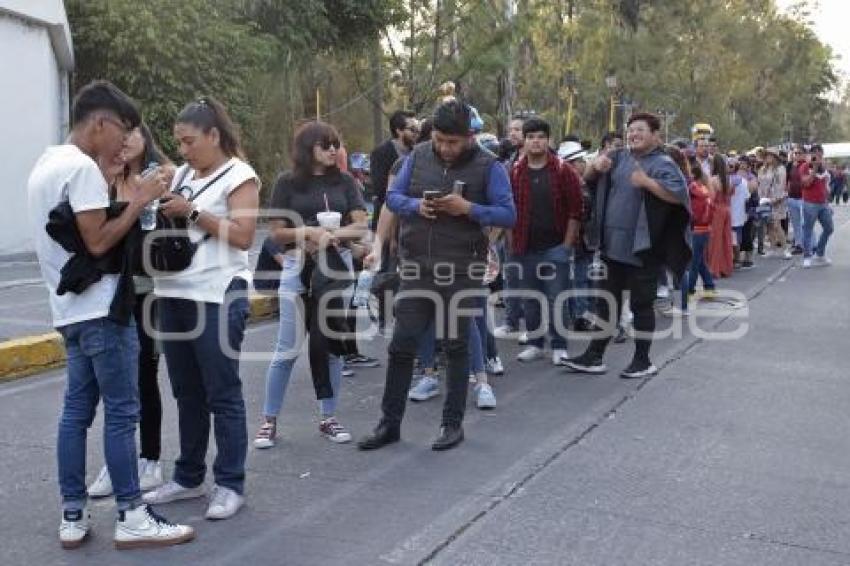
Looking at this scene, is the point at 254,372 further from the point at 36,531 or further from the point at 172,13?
the point at 172,13

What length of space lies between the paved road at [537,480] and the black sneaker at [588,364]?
14cm

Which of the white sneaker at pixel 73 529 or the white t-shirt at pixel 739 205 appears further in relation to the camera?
the white t-shirt at pixel 739 205

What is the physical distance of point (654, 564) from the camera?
3803 mm

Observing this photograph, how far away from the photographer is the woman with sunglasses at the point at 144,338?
426 centimetres

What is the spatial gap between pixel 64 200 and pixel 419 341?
220 cm

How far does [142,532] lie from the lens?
394 centimetres

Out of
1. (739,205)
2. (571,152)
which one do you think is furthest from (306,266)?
(739,205)

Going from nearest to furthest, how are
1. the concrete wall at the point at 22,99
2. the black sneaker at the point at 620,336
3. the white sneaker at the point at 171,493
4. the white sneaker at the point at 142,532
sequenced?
the white sneaker at the point at 142,532, the white sneaker at the point at 171,493, the black sneaker at the point at 620,336, the concrete wall at the point at 22,99

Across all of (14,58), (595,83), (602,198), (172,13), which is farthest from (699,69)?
(602,198)

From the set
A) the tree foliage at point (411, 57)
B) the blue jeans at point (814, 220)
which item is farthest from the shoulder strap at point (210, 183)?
the tree foliage at point (411, 57)

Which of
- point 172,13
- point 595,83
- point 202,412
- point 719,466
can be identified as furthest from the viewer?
point 595,83

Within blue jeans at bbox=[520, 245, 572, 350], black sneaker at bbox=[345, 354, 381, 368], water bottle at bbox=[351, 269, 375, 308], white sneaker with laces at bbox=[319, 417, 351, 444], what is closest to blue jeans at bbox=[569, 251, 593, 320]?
blue jeans at bbox=[520, 245, 572, 350]

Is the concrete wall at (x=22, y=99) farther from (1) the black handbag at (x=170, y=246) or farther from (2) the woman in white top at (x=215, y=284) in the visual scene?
(1) the black handbag at (x=170, y=246)

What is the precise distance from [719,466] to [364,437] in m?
1.88
